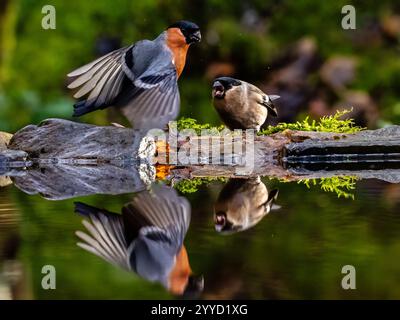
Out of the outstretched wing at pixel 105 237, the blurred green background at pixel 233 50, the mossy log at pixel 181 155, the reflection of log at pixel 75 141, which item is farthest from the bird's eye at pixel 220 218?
the blurred green background at pixel 233 50

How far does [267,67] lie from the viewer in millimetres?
9383

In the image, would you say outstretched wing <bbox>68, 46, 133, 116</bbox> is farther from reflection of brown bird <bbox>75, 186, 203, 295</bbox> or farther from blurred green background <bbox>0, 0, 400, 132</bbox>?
blurred green background <bbox>0, 0, 400, 132</bbox>

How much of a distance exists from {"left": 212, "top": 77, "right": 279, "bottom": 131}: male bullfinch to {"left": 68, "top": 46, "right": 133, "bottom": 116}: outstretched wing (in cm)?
64

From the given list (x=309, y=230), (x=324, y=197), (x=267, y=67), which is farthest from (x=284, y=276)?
(x=267, y=67)

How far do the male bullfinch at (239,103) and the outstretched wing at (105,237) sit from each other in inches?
83.5

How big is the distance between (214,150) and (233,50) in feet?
12.5

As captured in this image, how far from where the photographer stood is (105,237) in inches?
125

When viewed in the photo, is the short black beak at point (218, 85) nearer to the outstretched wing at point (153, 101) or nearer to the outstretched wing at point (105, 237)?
the outstretched wing at point (153, 101)

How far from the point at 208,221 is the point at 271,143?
8.34 feet

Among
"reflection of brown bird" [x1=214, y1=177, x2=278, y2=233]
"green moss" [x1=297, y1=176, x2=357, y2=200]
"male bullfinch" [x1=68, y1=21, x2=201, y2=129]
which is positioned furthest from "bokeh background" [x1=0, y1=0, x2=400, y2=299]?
"reflection of brown bird" [x1=214, y1=177, x2=278, y2=233]

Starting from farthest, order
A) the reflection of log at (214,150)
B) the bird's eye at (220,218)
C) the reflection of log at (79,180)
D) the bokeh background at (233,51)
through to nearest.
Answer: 1. the bokeh background at (233,51)
2. the reflection of log at (214,150)
3. the reflection of log at (79,180)
4. the bird's eye at (220,218)

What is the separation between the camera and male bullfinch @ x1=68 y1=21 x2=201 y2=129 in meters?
5.31

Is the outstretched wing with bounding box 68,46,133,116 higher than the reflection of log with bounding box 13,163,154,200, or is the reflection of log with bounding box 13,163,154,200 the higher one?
the outstretched wing with bounding box 68,46,133,116

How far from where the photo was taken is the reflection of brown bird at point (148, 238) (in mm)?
2615
